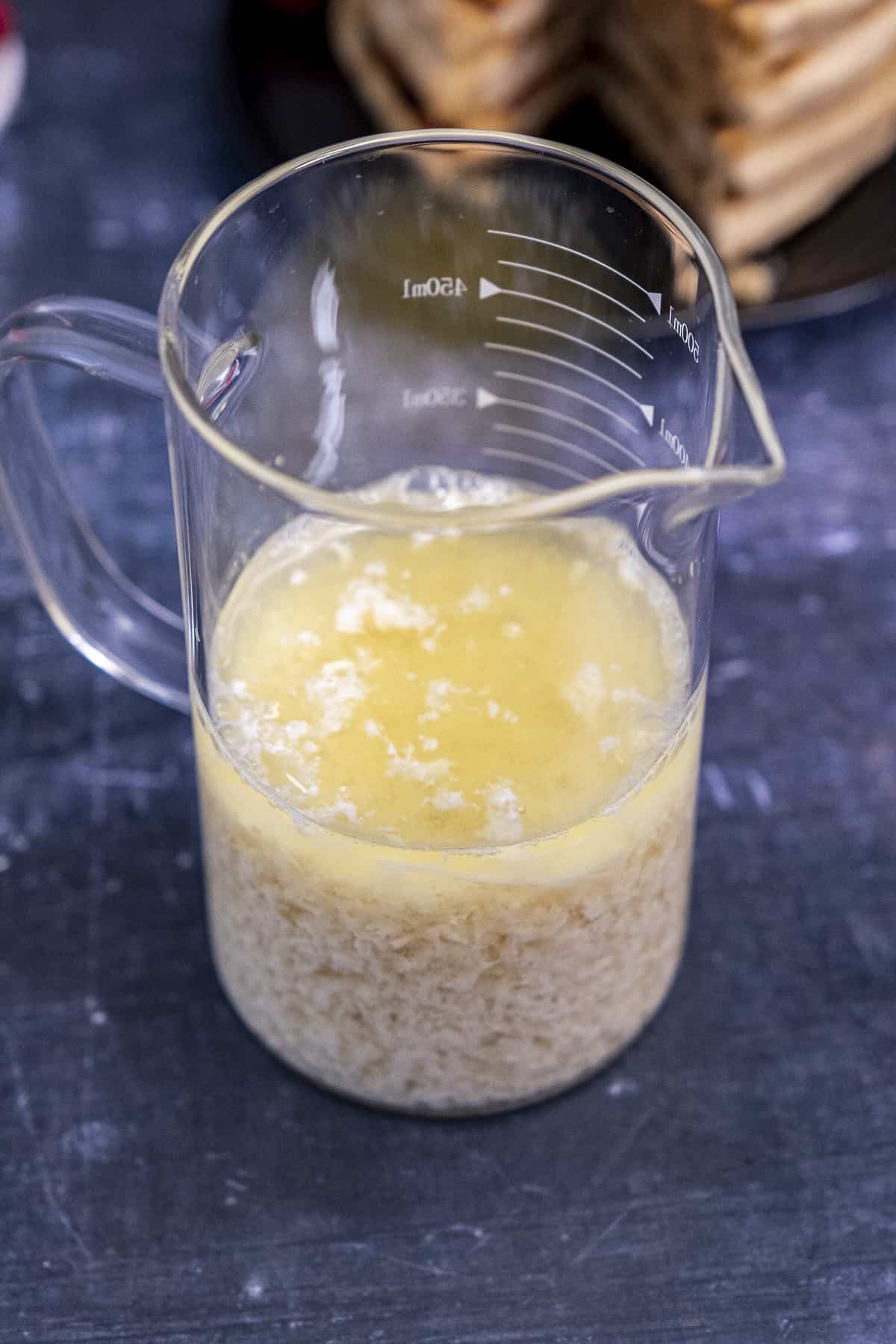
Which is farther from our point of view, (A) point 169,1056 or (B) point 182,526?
(A) point 169,1056

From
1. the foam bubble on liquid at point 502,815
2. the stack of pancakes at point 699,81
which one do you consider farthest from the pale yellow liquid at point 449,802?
the stack of pancakes at point 699,81

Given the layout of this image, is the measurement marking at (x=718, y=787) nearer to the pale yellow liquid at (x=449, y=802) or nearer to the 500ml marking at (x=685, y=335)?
the pale yellow liquid at (x=449, y=802)

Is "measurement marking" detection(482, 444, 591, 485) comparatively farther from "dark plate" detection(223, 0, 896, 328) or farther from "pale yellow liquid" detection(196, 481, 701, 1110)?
"dark plate" detection(223, 0, 896, 328)

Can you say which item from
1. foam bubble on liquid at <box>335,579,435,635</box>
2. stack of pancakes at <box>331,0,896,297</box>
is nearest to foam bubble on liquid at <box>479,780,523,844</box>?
foam bubble on liquid at <box>335,579,435,635</box>

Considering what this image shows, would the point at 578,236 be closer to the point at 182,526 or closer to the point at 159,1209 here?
the point at 182,526

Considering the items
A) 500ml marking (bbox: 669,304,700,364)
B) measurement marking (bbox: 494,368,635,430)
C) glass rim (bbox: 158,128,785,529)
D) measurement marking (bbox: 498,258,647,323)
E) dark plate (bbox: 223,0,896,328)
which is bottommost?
dark plate (bbox: 223,0,896,328)

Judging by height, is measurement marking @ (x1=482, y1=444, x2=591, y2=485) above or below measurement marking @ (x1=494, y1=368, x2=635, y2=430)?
below

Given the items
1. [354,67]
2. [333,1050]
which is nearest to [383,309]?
[333,1050]

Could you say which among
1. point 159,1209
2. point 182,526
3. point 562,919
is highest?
point 182,526
